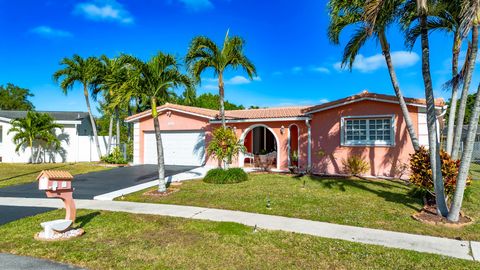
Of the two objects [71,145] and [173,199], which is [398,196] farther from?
[71,145]

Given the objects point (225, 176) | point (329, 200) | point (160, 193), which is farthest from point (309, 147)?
point (160, 193)

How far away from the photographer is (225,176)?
12203mm

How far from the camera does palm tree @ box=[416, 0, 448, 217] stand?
7.08 metres

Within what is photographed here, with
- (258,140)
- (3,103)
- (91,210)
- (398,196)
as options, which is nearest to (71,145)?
(258,140)

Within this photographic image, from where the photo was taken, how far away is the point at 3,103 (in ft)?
160

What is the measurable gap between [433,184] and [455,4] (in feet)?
16.2

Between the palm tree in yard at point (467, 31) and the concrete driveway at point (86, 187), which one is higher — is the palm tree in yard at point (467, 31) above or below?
above

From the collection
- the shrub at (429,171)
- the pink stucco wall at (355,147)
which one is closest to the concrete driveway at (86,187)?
the pink stucco wall at (355,147)

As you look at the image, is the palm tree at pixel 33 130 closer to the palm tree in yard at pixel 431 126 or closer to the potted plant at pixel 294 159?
the potted plant at pixel 294 159

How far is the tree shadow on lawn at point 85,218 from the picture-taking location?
271 inches

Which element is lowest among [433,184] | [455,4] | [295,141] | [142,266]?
[142,266]

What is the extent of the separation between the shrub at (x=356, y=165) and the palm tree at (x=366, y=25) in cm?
433

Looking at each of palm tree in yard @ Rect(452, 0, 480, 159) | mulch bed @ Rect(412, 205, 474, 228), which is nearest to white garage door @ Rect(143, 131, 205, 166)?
mulch bed @ Rect(412, 205, 474, 228)

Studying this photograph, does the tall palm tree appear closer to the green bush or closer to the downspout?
the green bush
